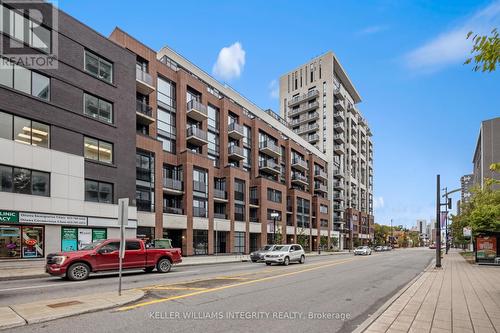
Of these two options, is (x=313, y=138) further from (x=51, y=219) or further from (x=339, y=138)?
(x=51, y=219)

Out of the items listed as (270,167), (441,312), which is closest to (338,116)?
(270,167)

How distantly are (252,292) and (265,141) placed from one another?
4702 cm

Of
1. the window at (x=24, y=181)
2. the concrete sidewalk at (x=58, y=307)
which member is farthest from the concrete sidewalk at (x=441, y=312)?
the window at (x=24, y=181)

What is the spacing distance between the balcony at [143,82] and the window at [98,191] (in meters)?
11.2

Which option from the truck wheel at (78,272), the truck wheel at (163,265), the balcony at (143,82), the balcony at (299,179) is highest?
the balcony at (143,82)

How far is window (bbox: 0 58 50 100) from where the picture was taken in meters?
22.1

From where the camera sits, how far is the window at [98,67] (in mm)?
27638

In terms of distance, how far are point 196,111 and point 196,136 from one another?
287 cm

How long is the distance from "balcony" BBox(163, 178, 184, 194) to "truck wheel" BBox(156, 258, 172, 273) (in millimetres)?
19266

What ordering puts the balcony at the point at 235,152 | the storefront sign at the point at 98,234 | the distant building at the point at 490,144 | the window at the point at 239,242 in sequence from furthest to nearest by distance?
the distant building at the point at 490,144 < the balcony at the point at 235,152 < the window at the point at 239,242 < the storefront sign at the point at 98,234

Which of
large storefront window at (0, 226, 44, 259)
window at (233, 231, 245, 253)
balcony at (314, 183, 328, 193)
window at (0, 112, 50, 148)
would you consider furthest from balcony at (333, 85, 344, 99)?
large storefront window at (0, 226, 44, 259)

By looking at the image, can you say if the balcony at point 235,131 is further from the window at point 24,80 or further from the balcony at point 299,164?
the window at point 24,80

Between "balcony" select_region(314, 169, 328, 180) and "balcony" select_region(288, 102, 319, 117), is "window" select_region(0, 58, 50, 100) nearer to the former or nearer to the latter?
"balcony" select_region(314, 169, 328, 180)

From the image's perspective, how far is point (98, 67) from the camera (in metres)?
28.5
